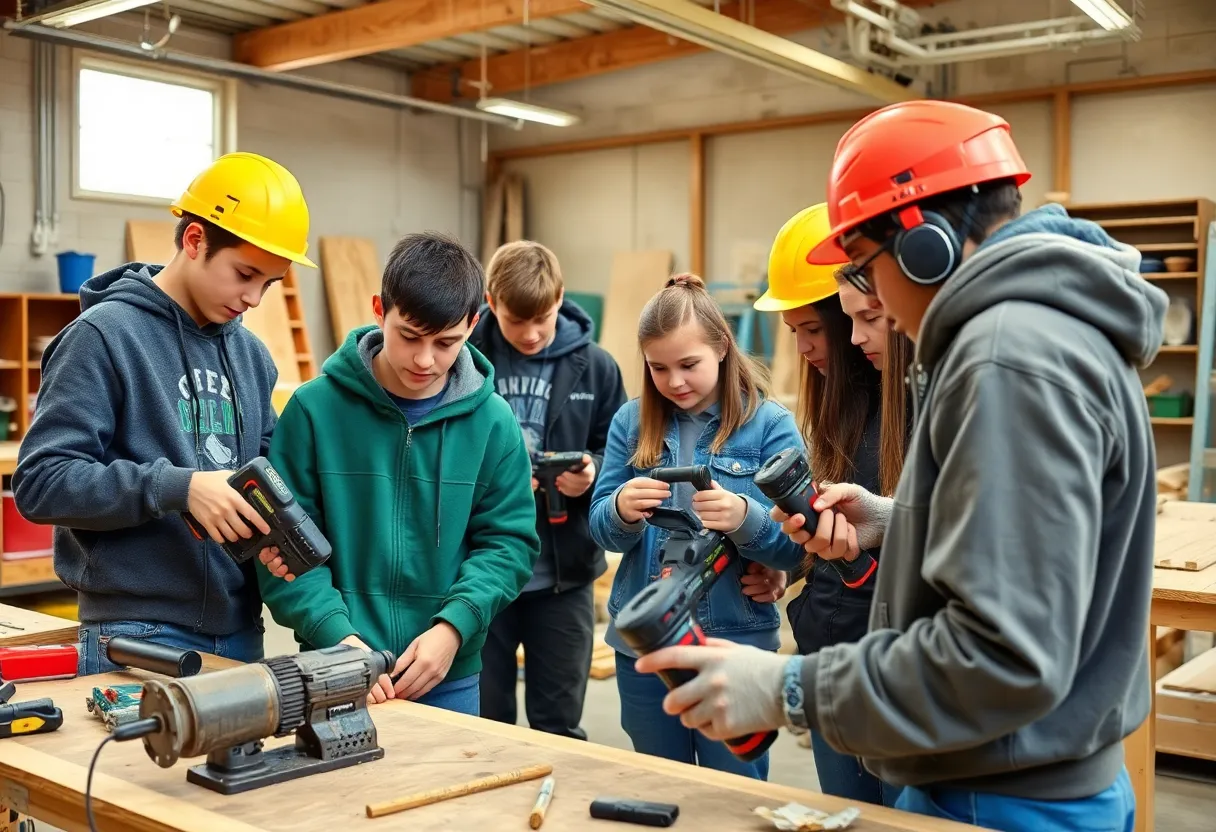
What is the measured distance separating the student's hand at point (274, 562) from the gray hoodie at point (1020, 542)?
1080 millimetres

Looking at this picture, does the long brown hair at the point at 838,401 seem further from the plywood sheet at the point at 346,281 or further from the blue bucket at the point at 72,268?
the plywood sheet at the point at 346,281

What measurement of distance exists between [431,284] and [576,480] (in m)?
1.31

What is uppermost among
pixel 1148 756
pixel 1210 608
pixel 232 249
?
pixel 232 249

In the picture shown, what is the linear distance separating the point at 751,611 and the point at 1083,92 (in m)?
6.81

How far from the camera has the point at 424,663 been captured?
2.14 meters

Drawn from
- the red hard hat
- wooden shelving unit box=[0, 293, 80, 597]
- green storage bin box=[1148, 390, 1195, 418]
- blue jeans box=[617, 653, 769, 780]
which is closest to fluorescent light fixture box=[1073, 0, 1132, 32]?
green storage bin box=[1148, 390, 1195, 418]

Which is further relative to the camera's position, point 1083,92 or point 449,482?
point 1083,92

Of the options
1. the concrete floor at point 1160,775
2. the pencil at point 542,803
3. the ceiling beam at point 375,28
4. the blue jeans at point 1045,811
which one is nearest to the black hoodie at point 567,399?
the concrete floor at point 1160,775

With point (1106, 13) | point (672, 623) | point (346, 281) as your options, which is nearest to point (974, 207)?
point (672, 623)

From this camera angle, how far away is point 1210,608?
2.97 meters

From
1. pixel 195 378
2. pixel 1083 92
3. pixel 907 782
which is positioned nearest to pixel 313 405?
pixel 195 378

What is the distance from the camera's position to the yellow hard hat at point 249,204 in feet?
7.45

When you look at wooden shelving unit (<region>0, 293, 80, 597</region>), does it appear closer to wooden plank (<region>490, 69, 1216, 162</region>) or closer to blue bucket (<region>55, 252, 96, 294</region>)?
blue bucket (<region>55, 252, 96, 294</region>)

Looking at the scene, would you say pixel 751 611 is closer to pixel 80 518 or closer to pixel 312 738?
pixel 312 738
